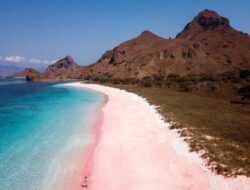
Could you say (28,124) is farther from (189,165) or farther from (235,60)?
(235,60)

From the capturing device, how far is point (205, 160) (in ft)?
66.3

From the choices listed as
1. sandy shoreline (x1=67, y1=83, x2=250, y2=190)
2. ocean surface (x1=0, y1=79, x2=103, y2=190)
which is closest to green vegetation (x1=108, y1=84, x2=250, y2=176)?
sandy shoreline (x1=67, y1=83, x2=250, y2=190)

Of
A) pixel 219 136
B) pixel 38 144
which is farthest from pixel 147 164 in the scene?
pixel 38 144

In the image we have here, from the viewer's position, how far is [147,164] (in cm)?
2069

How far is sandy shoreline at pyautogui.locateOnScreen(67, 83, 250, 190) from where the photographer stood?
55.9ft

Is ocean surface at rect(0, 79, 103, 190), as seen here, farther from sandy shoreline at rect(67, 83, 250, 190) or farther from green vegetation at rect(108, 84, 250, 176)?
green vegetation at rect(108, 84, 250, 176)

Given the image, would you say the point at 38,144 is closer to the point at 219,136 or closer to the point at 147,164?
the point at 147,164

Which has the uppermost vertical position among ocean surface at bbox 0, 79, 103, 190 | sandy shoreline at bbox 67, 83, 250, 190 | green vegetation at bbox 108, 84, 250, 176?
green vegetation at bbox 108, 84, 250, 176

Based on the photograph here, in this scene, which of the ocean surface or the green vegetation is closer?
the green vegetation

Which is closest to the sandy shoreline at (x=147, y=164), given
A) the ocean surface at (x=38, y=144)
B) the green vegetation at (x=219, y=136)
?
the green vegetation at (x=219, y=136)

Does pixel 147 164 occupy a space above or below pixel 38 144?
above

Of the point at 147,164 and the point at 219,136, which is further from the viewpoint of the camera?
the point at 219,136

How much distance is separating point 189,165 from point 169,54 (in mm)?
178677

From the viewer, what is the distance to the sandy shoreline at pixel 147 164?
17.0 m
